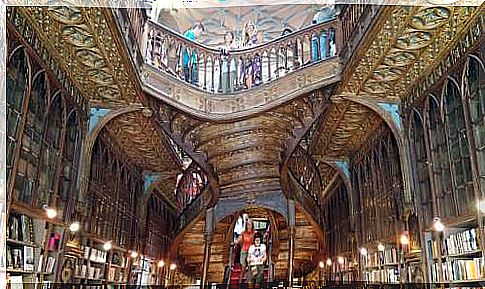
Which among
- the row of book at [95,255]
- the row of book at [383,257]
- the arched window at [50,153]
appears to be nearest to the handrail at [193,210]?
the row of book at [95,255]

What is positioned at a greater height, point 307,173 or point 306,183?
point 307,173

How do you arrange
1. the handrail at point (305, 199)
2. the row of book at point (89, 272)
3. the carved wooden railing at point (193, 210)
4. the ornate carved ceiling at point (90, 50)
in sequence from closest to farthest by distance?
1. the ornate carved ceiling at point (90, 50)
2. the row of book at point (89, 272)
3. the handrail at point (305, 199)
4. the carved wooden railing at point (193, 210)

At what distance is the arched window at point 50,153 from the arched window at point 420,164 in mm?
4665

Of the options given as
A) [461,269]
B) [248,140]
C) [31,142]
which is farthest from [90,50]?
[461,269]

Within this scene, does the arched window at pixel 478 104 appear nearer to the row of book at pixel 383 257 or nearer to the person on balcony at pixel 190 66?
the row of book at pixel 383 257

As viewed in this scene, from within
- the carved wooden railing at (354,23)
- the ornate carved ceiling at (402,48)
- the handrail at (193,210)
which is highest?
the carved wooden railing at (354,23)

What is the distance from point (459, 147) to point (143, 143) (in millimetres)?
5491

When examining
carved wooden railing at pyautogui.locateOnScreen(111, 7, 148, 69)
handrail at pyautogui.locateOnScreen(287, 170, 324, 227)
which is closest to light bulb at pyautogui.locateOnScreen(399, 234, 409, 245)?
handrail at pyautogui.locateOnScreen(287, 170, 324, 227)

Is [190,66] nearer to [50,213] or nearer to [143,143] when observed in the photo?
[143,143]

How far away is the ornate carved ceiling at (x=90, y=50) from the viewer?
4.60 metres

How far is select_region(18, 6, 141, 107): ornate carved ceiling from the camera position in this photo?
460 centimetres

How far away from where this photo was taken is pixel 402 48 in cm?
522

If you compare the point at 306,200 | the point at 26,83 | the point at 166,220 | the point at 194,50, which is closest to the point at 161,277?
the point at 166,220

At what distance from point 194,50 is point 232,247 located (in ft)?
22.7
